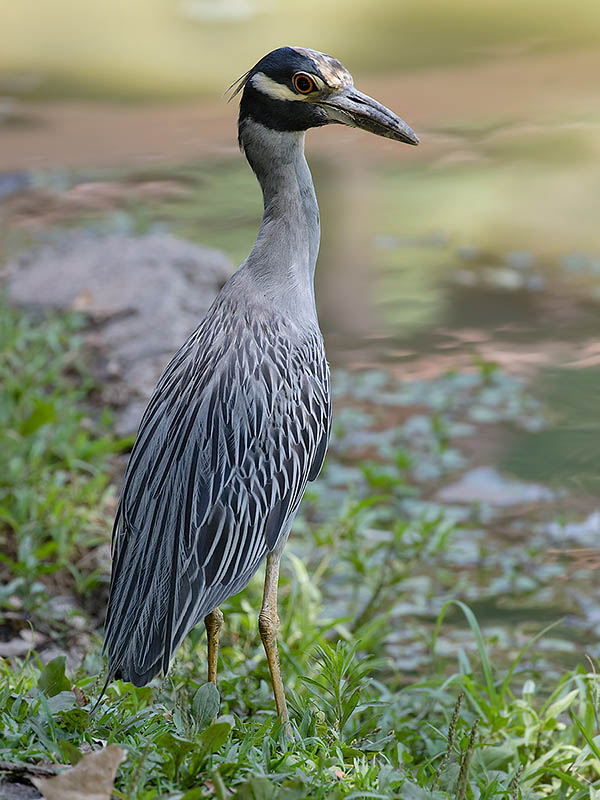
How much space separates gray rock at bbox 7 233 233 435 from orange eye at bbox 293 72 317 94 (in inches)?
99.5

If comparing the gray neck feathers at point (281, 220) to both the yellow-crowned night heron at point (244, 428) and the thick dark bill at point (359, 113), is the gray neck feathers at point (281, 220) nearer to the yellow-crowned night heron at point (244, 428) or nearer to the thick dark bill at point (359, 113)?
the yellow-crowned night heron at point (244, 428)

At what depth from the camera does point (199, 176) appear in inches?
420

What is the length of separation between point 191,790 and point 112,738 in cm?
39

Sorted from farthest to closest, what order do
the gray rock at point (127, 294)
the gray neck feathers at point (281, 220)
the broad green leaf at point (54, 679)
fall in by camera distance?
1. the gray rock at point (127, 294)
2. the gray neck feathers at point (281, 220)
3. the broad green leaf at point (54, 679)

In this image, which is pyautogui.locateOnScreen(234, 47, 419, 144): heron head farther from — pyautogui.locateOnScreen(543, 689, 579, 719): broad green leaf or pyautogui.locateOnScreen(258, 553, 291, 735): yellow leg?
pyautogui.locateOnScreen(543, 689, 579, 719): broad green leaf

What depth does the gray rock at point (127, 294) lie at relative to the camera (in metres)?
5.92

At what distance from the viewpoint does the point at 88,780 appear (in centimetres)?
239

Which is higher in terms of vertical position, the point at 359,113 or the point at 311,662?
the point at 359,113

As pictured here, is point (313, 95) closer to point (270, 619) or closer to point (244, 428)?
point (244, 428)

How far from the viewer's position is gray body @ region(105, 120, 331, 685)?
3.20 meters

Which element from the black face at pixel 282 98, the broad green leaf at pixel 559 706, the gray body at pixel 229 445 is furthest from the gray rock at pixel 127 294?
the broad green leaf at pixel 559 706

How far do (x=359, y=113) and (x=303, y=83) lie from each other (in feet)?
0.68

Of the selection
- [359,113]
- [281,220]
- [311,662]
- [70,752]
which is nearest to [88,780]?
[70,752]

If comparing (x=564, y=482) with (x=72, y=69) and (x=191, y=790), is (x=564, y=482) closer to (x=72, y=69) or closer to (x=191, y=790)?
(x=191, y=790)
